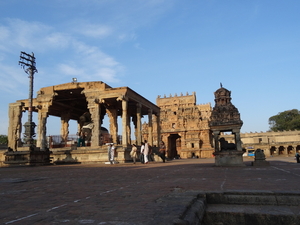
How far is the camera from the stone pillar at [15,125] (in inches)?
959

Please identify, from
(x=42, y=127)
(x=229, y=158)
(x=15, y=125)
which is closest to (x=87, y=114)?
(x=42, y=127)

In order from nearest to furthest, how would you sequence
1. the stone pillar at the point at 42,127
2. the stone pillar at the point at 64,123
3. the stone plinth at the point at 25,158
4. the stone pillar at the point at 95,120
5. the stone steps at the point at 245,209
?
the stone steps at the point at 245,209 → the stone plinth at the point at 25,158 → the stone pillar at the point at 95,120 → the stone pillar at the point at 42,127 → the stone pillar at the point at 64,123

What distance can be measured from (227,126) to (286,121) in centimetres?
8421

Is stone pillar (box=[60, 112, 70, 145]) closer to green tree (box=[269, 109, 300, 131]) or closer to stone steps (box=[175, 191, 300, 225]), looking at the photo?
stone steps (box=[175, 191, 300, 225])

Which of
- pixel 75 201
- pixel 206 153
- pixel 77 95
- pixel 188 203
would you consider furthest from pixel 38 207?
pixel 206 153

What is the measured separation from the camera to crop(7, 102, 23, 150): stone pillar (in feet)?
79.9

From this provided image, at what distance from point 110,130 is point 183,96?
55.2 metres

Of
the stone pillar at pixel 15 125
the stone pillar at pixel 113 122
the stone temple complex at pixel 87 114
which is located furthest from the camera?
the stone pillar at pixel 113 122

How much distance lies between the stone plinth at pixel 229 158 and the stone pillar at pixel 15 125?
19.9 metres

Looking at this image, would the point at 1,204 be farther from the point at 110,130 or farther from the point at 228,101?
the point at 110,130

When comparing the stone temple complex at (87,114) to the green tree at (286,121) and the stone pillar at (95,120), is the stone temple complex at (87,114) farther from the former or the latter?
the green tree at (286,121)

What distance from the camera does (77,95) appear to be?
26094mm

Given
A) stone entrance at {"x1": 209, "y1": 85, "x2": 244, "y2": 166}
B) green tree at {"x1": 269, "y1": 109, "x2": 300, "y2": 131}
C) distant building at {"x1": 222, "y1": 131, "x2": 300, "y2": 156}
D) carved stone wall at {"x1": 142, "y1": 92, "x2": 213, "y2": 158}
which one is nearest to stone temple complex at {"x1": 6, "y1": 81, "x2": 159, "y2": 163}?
stone entrance at {"x1": 209, "y1": 85, "x2": 244, "y2": 166}

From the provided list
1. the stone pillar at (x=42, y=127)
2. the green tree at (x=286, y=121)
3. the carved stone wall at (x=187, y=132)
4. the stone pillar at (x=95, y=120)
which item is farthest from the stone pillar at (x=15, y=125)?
the green tree at (x=286, y=121)
